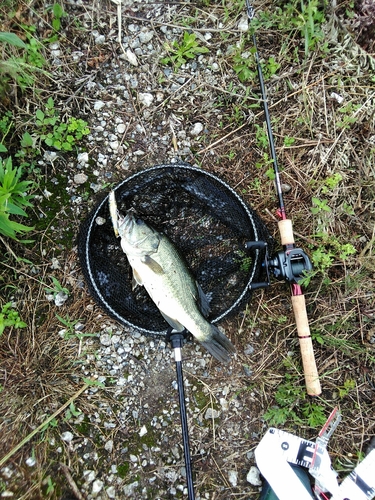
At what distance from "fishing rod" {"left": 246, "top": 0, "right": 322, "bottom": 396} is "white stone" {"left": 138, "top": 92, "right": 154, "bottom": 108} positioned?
0.74m

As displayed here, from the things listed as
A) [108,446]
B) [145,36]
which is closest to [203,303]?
[108,446]

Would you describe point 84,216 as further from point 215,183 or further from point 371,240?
point 371,240

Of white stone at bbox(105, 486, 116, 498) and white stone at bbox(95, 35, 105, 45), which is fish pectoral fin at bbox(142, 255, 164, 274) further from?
white stone at bbox(95, 35, 105, 45)

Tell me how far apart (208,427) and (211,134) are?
1947mm

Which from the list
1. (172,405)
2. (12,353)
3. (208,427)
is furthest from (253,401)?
(12,353)

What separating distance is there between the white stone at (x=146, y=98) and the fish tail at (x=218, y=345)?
1.56 m

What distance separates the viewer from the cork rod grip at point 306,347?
8.23 ft

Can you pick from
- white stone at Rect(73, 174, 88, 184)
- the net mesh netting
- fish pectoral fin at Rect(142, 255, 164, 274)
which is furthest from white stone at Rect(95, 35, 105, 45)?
fish pectoral fin at Rect(142, 255, 164, 274)

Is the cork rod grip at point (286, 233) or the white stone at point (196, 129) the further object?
the white stone at point (196, 129)

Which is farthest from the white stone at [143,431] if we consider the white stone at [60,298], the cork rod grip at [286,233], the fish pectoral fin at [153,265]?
the cork rod grip at [286,233]

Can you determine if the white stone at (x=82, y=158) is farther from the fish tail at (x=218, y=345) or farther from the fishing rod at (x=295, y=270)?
the fish tail at (x=218, y=345)

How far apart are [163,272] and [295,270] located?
76cm

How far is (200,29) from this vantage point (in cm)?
289

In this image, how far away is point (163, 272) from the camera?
238cm
